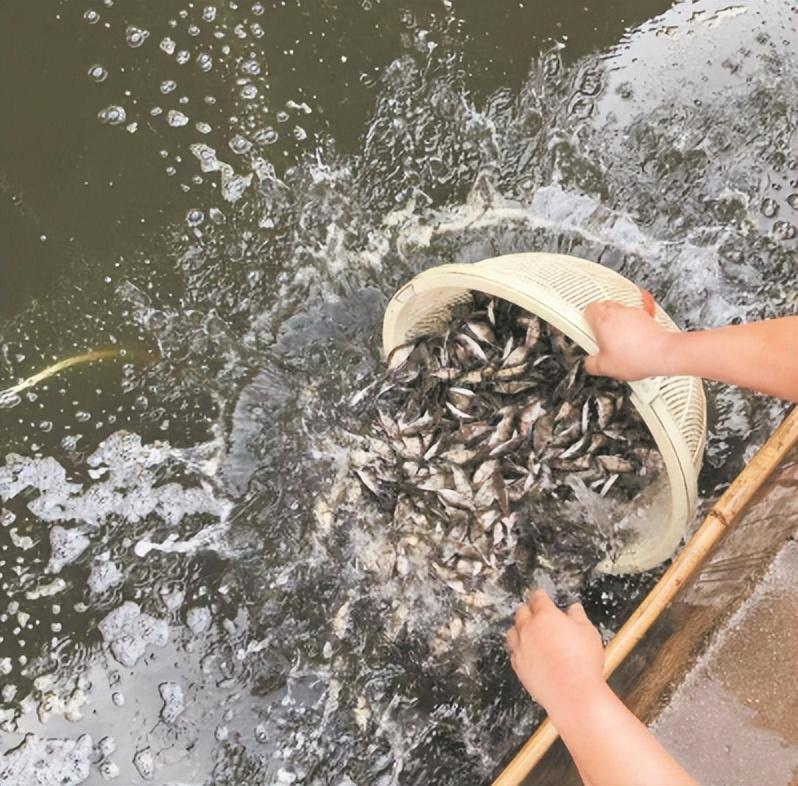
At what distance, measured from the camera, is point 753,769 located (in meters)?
2.05

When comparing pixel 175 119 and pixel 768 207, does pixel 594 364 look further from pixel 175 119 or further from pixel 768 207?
pixel 175 119

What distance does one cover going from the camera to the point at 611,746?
5.68ft

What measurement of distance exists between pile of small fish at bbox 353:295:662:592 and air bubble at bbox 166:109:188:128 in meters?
1.26

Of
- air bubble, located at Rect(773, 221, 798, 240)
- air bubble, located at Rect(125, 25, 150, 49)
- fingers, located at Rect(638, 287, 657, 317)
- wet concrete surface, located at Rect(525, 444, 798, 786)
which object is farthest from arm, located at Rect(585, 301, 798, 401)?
air bubble, located at Rect(125, 25, 150, 49)

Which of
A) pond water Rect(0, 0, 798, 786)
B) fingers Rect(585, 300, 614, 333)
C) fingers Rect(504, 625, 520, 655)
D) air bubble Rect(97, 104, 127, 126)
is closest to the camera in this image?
fingers Rect(585, 300, 614, 333)

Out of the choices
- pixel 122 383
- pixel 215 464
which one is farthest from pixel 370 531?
pixel 122 383

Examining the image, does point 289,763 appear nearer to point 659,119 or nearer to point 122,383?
point 122,383

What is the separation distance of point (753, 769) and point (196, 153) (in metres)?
2.69

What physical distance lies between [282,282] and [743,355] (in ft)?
5.35

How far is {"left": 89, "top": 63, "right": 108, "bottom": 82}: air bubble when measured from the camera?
2.98 metres

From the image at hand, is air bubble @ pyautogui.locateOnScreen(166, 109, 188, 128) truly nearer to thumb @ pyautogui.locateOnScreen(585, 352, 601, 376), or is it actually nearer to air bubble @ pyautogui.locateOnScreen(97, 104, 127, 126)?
air bubble @ pyautogui.locateOnScreen(97, 104, 127, 126)

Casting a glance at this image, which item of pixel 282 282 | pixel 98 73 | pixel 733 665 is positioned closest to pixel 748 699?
pixel 733 665

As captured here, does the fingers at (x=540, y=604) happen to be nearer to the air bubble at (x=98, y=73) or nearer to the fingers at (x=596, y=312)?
the fingers at (x=596, y=312)

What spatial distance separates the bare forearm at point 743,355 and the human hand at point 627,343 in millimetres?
22
